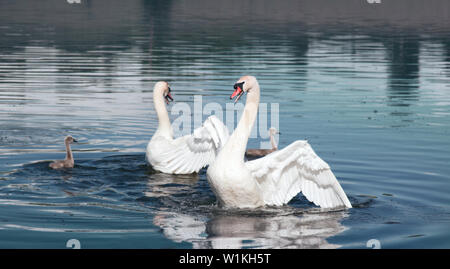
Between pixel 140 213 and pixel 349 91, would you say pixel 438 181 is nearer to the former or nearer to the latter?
pixel 140 213

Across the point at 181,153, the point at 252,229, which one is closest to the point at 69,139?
the point at 181,153

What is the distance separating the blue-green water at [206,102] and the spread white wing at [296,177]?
26 cm

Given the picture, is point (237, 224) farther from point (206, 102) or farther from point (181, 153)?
point (206, 102)

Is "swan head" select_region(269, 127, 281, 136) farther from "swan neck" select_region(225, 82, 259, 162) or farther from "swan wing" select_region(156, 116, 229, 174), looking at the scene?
"swan neck" select_region(225, 82, 259, 162)

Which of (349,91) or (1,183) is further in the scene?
(349,91)

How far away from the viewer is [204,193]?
12.4 meters

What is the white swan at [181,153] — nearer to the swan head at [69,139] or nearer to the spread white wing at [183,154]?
the spread white wing at [183,154]

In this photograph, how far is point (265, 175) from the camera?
453 inches

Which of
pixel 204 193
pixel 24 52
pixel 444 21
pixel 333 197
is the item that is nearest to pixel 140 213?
pixel 204 193

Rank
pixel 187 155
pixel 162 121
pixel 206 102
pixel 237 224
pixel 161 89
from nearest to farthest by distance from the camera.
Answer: pixel 237 224 → pixel 187 155 → pixel 162 121 → pixel 161 89 → pixel 206 102

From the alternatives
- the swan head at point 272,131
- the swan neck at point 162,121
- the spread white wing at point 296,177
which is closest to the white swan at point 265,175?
the spread white wing at point 296,177

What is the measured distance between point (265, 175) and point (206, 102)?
30.9 feet

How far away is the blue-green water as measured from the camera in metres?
10.1
